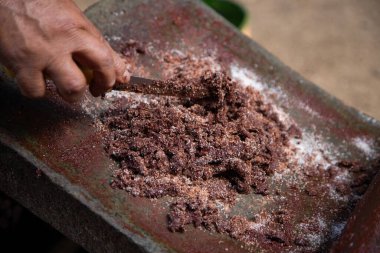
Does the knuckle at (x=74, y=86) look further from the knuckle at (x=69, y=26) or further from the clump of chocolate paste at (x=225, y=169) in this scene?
the clump of chocolate paste at (x=225, y=169)

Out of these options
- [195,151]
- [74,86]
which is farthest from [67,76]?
[195,151]

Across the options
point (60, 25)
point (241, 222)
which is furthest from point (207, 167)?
point (60, 25)

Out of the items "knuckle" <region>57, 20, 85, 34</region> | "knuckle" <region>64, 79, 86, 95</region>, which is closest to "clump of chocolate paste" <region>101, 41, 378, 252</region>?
"knuckle" <region>64, 79, 86, 95</region>

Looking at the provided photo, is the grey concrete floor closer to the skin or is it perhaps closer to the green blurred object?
the green blurred object

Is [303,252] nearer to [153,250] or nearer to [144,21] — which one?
[153,250]

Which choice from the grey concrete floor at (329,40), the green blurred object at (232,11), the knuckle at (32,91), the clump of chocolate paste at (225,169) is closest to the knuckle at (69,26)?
the knuckle at (32,91)

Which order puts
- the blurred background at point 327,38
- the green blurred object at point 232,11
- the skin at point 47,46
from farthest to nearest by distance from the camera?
the blurred background at point 327,38, the green blurred object at point 232,11, the skin at point 47,46

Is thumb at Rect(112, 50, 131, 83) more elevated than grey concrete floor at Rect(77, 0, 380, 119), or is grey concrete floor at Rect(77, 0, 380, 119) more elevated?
thumb at Rect(112, 50, 131, 83)

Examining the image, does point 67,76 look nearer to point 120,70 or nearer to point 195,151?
point 120,70
